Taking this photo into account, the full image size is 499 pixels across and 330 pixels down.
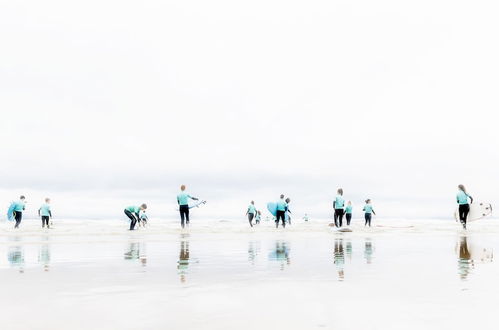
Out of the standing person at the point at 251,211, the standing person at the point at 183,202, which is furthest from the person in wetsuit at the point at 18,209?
the standing person at the point at 251,211

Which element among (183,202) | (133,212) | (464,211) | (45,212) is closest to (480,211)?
(464,211)

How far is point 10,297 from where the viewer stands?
554cm

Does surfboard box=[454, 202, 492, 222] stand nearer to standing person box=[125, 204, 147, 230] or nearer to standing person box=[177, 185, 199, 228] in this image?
standing person box=[177, 185, 199, 228]

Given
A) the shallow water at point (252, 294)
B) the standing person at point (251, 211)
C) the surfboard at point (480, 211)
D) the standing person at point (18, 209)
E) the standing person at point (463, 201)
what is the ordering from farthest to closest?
the standing person at point (251, 211) < the standing person at point (18, 209) < the surfboard at point (480, 211) < the standing person at point (463, 201) < the shallow water at point (252, 294)

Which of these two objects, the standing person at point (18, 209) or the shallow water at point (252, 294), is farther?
the standing person at point (18, 209)

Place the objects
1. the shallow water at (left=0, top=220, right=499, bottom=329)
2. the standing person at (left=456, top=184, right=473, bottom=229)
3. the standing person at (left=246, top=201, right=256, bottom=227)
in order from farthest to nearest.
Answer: the standing person at (left=246, top=201, right=256, bottom=227), the standing person at (left=456, top=184, right=473, bottom=229), the shallow water at (left=0, top=220, right=499, bottom=329)

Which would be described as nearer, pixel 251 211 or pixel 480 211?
pixel 480 211

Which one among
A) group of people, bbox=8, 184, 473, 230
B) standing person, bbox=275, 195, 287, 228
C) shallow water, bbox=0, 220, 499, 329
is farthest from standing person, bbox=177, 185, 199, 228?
shallow water, bbox=0, 220, 499, 329

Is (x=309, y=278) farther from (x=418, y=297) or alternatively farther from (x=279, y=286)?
(x=418, y=297)

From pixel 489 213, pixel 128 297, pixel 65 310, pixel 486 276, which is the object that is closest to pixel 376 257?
pixel 486 276

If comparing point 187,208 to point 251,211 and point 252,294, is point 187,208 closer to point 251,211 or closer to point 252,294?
point 251,211

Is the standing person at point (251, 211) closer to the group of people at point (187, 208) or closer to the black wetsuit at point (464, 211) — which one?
the group of people at point (187, 208)

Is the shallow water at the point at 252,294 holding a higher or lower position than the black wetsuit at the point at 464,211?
higher

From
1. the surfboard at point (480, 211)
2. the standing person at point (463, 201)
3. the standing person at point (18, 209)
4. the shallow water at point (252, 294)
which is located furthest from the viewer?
the standing person at point (18, 209)
